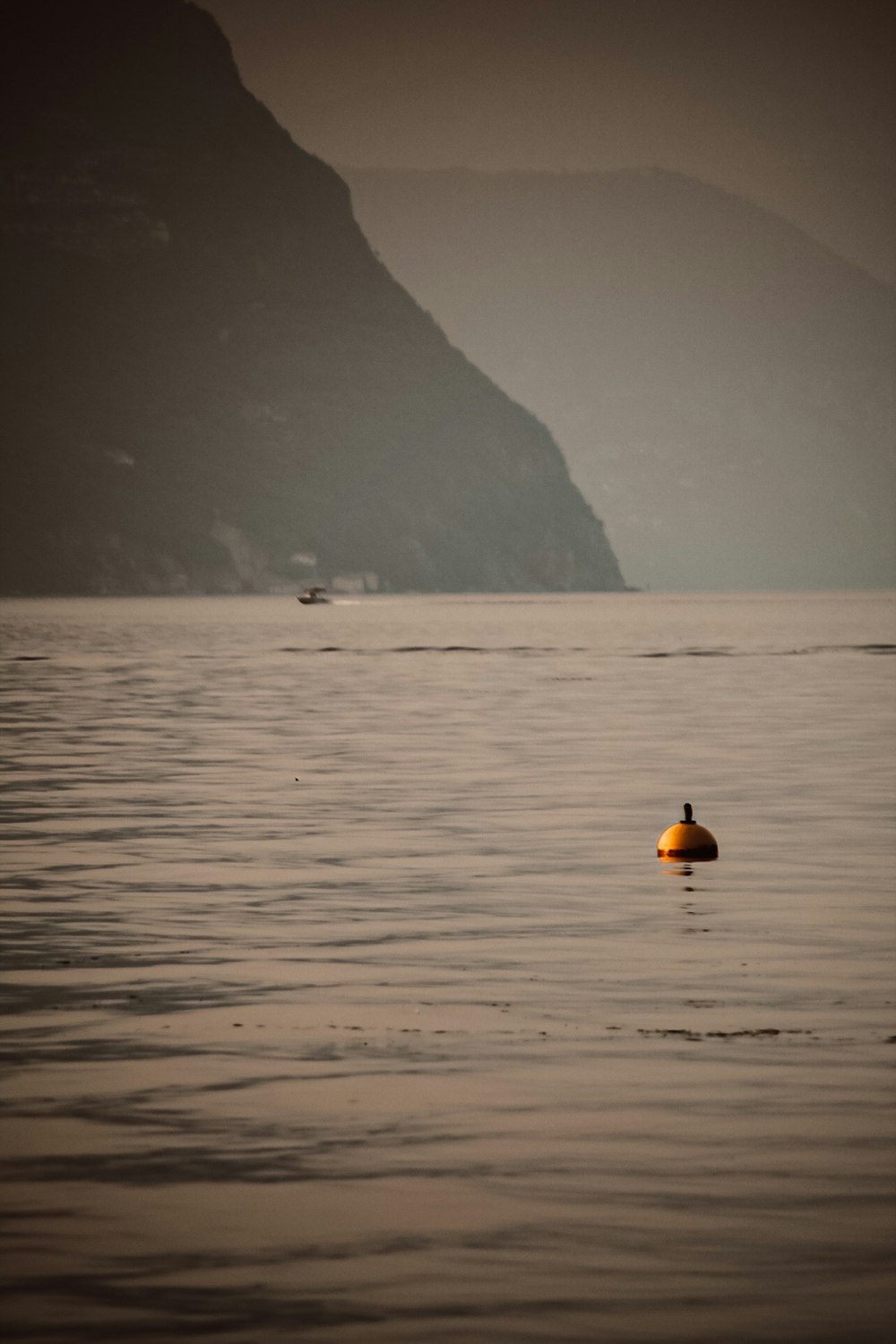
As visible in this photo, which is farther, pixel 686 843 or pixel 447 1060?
pixel 686 843

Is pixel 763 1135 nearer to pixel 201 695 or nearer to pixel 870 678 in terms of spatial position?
A: pixel 201 695

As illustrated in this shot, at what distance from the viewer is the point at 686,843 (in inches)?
1024

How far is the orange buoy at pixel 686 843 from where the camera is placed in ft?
85.0

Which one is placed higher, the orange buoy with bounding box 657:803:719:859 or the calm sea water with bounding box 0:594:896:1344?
the orange buoy with bounding box 657:803:719:859

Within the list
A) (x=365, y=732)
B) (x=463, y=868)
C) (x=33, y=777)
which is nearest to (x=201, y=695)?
(x=365, y=732)

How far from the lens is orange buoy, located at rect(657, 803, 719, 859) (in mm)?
25922

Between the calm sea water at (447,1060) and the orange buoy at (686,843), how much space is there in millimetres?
353

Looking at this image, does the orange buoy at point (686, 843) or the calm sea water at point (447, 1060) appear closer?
the calm sea water at point (447, 1060)

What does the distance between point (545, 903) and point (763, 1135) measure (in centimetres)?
1032

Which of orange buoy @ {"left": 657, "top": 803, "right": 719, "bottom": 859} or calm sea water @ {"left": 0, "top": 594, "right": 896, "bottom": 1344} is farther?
orange buoy @ {"left": 657, "top": 803, "right": 719, "bottom": 859}

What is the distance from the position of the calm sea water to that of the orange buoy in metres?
0.35

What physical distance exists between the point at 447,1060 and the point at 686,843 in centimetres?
1176

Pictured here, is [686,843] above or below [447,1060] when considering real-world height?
above

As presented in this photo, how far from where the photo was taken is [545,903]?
2272 centimetres
